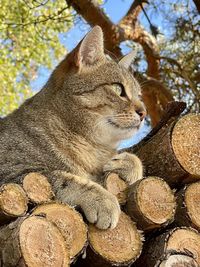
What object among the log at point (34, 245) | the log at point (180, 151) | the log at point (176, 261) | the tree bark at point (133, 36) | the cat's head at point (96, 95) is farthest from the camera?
the tree bark at point (133, 36)

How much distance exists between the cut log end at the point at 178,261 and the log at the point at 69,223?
0.35m

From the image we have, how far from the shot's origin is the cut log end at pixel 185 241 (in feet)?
7.45

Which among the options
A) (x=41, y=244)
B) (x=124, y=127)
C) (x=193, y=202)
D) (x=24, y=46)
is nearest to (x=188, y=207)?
(x=193, y=202)

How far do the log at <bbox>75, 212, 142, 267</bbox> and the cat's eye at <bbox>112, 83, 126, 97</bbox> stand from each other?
0.85 metres

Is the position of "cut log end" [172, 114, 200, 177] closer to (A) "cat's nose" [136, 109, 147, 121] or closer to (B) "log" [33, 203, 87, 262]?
(A) "cat's nose" [136, 109, 147, 121]

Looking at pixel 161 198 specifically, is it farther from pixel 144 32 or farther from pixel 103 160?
pixel 144 32

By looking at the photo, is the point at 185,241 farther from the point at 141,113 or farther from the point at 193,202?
the point at 141,113

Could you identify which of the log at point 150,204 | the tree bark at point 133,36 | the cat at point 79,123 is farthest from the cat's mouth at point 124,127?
the tree bark at point 133,36

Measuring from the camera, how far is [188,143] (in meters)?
2.58

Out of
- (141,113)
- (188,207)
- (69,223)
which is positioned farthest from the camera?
(141,113)

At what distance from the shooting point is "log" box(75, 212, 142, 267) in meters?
2.15

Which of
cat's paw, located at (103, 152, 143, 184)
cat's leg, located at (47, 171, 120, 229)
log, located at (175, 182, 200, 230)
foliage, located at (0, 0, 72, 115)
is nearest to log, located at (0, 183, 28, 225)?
cat's leg, located at (47, 171, 120, 229)

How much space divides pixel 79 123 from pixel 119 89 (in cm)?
33

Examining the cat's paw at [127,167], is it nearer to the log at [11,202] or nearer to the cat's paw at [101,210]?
the cat's paw at [101,210]
